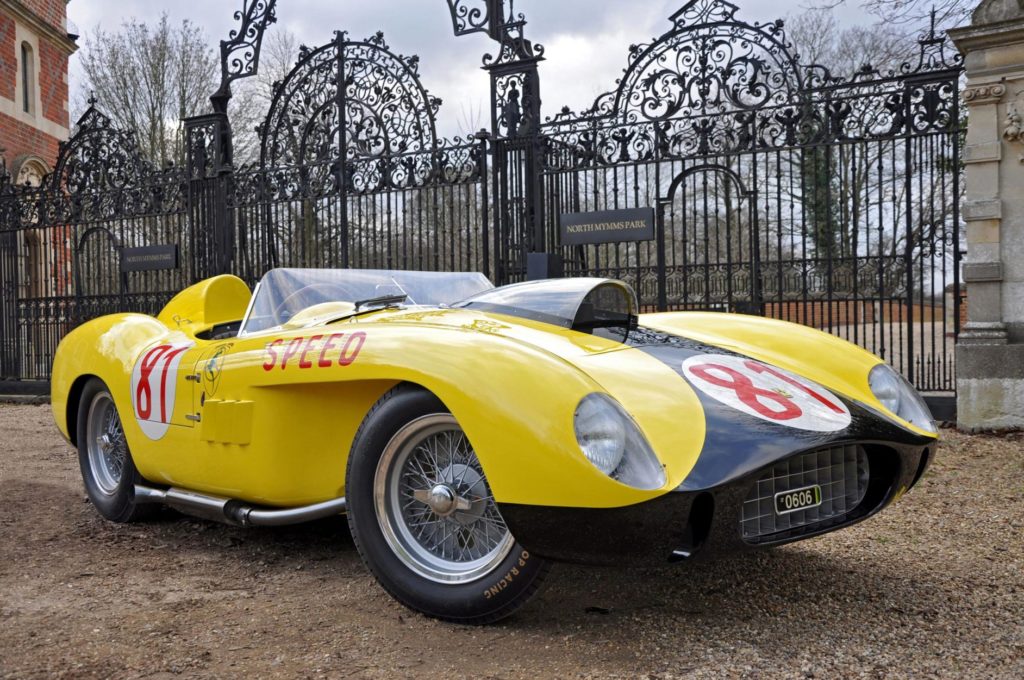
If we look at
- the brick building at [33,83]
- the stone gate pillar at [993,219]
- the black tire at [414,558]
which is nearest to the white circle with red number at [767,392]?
the black tire at [414,558]

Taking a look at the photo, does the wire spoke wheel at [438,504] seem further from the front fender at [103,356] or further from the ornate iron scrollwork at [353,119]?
the ornate iron scrollwork at [353,119]

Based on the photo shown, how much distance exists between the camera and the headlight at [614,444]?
2391 mm

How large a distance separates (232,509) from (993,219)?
6.59m

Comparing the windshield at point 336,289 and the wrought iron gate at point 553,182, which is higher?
the wrought iron gate at point 553,182

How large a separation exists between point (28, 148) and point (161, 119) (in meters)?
Answer: 3.02

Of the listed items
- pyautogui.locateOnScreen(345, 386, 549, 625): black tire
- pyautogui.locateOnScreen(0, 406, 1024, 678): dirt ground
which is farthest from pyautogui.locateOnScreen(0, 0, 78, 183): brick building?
pyautogui.locateOnScreen(345, 386, 549, 625): black tire

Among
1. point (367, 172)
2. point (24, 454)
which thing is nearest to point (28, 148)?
point (367, 172)

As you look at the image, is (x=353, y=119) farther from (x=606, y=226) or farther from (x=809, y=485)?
(x=809, y=485)

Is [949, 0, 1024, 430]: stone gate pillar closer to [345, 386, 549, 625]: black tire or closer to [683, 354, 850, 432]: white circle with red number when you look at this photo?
[683, 354, 850, 432]: white circle with red number

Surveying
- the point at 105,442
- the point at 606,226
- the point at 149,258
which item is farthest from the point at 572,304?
the point at 149,258

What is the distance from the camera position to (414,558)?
9.49 feet

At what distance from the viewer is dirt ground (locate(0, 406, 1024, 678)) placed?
252 cm

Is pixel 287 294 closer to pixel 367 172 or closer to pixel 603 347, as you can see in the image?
pixel 603 347

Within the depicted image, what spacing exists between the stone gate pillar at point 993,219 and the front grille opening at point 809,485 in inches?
204
